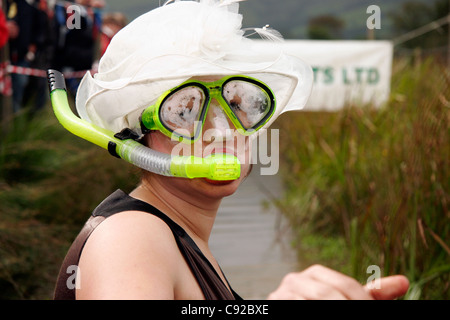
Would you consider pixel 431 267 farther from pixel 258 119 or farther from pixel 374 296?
pixel 374 296

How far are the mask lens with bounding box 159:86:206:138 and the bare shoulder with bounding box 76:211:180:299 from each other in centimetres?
31

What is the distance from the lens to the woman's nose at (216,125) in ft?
5.90

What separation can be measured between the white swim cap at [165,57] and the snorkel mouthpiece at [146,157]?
6 centimetres

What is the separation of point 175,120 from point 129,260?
51 cm

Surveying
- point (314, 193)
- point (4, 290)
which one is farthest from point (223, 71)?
point (314, 193)

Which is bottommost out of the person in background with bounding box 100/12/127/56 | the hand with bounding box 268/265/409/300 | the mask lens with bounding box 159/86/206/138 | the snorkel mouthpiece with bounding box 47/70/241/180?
the hand with bounding box 268/265/409/300

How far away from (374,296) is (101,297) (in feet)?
1.84

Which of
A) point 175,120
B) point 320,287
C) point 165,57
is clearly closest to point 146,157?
point 175,120

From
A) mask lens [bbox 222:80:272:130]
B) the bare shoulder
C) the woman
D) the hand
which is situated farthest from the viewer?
mask lens [bbox 222:80:272:130]

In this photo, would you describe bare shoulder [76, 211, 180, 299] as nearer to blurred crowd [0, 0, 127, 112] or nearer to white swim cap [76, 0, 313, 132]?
white swim cap [76, 0, 313, 132]

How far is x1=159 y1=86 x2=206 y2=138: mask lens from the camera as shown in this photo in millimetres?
1768

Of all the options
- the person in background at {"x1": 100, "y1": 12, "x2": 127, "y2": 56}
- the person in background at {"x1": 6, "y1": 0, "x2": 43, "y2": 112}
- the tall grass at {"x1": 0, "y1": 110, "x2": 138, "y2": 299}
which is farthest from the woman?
the person in background at {"x1": 100, "y1": 12, "x2": 127, "y2": 56}

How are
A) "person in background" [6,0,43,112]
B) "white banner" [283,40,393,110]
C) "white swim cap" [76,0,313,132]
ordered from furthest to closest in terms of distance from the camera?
"white banner" [283,40,393,110] → "person in background" [6,0,43,112] → "white swim cap" [76,0,313,132]

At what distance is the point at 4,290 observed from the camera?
3.53m
